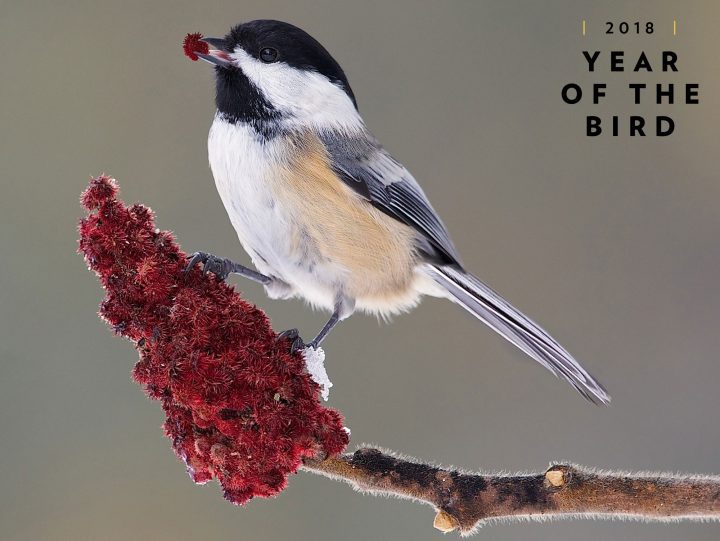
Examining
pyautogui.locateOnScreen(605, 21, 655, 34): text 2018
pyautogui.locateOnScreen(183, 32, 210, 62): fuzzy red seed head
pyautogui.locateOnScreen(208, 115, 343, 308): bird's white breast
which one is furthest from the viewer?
pyautogui.locateOnScreen(605, 21, 655, 34): text 2018

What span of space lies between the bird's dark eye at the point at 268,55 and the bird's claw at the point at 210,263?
0.37 meters

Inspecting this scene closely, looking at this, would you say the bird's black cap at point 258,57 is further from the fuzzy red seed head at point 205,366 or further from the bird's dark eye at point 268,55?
the fuzzy red seed head at point 205,366

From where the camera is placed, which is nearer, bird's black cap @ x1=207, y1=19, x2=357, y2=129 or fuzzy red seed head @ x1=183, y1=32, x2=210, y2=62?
fuzzy red seed head @ x1=183, y1=32, x2=210, y2=62

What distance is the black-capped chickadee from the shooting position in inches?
58.1

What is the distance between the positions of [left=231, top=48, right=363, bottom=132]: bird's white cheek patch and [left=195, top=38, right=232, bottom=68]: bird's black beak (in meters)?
0.02

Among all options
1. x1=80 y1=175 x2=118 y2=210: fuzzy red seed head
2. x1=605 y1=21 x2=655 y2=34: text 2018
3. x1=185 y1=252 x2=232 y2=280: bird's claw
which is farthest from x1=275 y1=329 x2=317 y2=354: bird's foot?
x1=605 y1=21 x2=655 y2=34: text 2018

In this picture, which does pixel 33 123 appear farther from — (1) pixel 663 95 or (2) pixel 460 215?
(1) pixel 663 95

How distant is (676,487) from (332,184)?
0.75 m

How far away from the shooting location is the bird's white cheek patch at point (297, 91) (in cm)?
149

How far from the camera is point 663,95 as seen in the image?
2369 mm

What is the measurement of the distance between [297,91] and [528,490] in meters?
0.76

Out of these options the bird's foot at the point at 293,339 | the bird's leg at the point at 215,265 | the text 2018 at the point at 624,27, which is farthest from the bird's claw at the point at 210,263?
the text 2018 at the point at 624,27

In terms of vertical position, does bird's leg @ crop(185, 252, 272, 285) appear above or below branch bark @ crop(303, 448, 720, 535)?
above

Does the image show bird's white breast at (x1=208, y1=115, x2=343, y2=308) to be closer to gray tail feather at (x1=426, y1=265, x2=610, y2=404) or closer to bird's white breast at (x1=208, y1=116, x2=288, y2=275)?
bird's white breast at (x1=208, y1=116, x2=288, y2=275)
